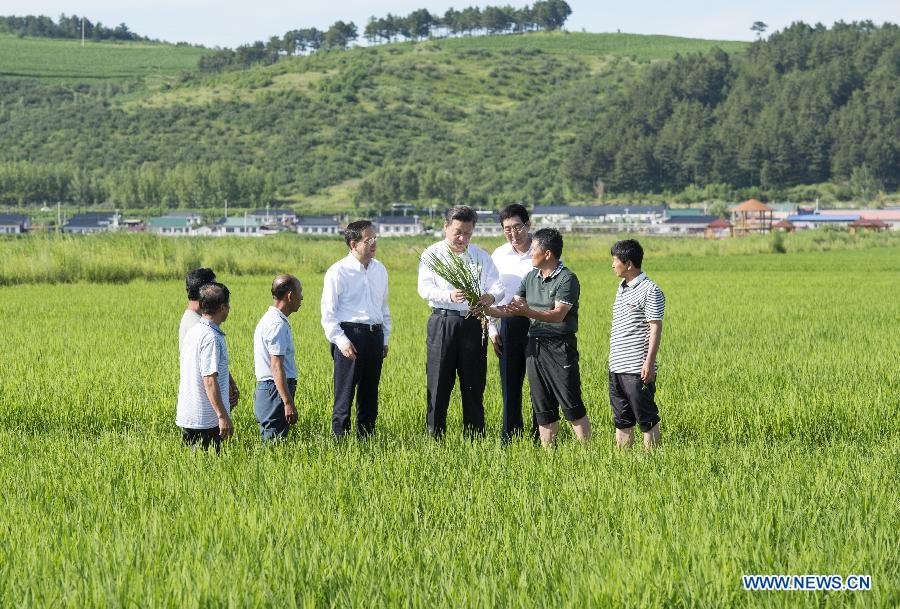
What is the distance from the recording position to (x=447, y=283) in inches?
298

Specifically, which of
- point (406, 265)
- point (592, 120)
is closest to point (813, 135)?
point (592, 120)

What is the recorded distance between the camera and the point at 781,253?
53812mm

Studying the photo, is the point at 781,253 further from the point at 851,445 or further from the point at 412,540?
the point at 412,540

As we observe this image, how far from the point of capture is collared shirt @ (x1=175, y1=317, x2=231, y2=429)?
21.2ft

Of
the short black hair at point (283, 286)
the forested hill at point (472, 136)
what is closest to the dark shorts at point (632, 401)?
the short black hair at point (283, 286)

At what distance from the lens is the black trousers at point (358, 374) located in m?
7.74

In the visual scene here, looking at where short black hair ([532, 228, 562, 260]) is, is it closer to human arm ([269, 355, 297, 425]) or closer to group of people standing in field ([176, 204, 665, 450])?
group of people standing in field ([176, 204, 665, 450])

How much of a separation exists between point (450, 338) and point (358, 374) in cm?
72

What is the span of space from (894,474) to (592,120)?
177942 millimetres

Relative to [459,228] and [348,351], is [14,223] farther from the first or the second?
[459,228]

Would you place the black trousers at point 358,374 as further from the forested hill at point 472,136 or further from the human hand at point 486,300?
the forested hill at point 472,136

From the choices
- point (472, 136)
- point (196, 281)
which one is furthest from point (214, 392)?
point (472, 136)

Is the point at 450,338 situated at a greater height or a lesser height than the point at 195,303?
lesser

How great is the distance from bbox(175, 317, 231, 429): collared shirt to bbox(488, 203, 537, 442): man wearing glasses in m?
2.05
